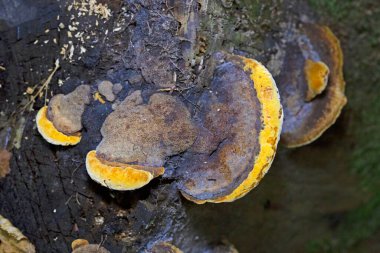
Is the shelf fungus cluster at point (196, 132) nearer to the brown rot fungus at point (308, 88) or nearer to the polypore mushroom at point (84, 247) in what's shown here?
the polypore mushroom at point (84, 247)

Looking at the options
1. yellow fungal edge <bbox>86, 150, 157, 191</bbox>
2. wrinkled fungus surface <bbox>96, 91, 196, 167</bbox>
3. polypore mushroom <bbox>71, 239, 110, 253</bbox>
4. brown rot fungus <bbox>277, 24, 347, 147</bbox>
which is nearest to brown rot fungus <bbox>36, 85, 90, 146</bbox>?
wrinkled fungus surface <bbox>96, 91, 196, 167</bbox>

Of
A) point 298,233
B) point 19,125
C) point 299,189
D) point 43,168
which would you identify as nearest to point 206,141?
point 43,168

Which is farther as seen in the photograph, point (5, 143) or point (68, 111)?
point (5, 143)

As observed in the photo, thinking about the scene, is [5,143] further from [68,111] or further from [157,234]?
[157,234]

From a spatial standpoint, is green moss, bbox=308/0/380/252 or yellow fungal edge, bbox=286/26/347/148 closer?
yellow fungal edge, bbox=286/26/347/148

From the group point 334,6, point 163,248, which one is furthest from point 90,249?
point 334,6

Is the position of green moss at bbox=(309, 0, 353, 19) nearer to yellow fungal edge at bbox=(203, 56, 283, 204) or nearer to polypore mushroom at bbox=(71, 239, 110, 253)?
yellow fungal edge at bbox=(203, 56, 283, 204)
